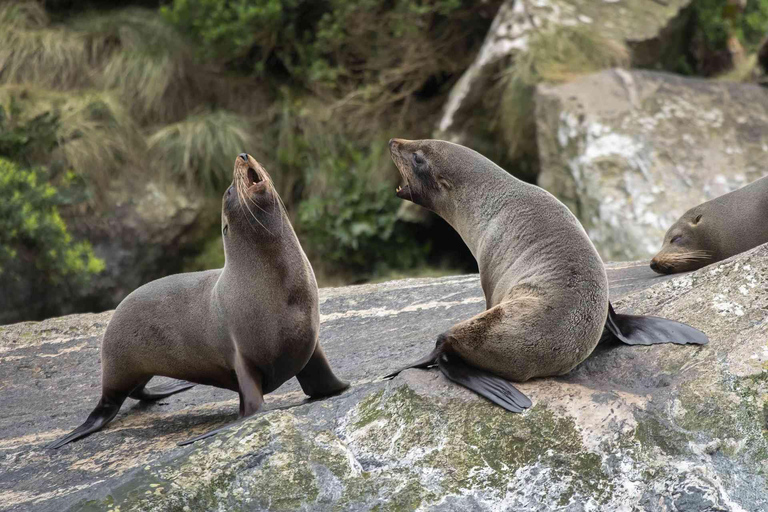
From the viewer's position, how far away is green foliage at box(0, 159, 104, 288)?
719 cm

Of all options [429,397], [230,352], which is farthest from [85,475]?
[429,397]

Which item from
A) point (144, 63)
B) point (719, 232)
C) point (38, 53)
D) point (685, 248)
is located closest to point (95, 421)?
point (685, 248)

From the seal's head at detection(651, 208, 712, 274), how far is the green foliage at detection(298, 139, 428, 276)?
13.2 feet

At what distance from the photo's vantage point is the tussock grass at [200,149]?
8.70 metres

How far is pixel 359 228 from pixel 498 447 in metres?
5.88

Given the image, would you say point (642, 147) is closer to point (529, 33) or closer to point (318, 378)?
point (529, 33)

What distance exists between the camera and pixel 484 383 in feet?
9.54

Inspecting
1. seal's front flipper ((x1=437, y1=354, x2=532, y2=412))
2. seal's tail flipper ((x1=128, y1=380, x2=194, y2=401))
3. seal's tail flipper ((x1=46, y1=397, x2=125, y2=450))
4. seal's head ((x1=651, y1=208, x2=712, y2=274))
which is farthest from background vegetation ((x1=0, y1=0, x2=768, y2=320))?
seal's front flipper ((x1=437, y1=354, x2=532, y2=412))

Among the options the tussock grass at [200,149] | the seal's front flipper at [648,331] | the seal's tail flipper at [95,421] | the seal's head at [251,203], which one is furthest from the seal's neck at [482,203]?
the tussock grass at [200,149]

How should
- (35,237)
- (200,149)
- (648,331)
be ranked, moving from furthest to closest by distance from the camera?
(200,149), (35,237), (648,331)

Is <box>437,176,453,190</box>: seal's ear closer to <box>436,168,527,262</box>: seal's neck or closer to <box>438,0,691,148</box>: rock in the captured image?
<box>436,168,527,262</box>: seal's neck

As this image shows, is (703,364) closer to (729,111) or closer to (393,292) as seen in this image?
(393,292)

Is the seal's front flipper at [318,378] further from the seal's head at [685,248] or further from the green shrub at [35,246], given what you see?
the green shrub at [35,246]

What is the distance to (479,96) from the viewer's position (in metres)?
8.27
